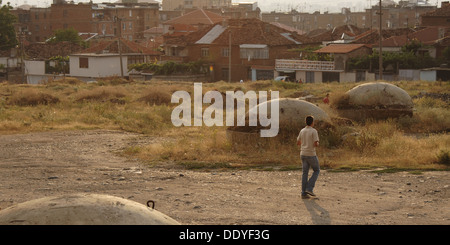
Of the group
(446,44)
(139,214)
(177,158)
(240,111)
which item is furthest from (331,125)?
(446,44)

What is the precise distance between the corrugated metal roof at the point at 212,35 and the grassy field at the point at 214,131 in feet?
86.4

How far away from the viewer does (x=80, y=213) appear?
18.8ft

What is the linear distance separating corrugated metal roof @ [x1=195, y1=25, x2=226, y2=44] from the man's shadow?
168ft

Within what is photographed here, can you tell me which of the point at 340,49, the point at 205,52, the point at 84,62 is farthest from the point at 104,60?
the point at 340,49

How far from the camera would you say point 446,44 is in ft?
184

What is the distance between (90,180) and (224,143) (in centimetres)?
502

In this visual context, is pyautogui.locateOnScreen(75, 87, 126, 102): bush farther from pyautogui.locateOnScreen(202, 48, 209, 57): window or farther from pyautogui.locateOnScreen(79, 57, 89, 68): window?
pyautogui.locateOnScreen(202, 48, 209, 57): window

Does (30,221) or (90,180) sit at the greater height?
(30,221)

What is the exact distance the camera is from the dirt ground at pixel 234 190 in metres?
10.5

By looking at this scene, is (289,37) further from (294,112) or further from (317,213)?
(317,213)

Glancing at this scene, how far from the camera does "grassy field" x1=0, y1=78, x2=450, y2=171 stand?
1563cm

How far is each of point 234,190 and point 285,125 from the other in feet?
18.0

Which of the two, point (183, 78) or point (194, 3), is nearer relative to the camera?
point (183, 78)
